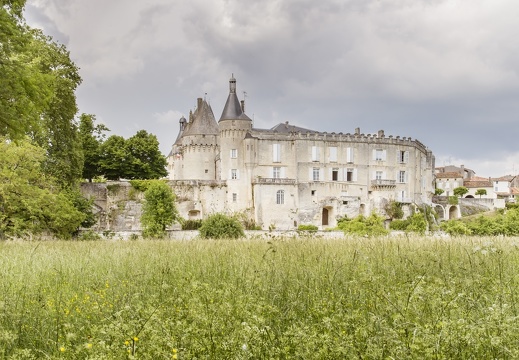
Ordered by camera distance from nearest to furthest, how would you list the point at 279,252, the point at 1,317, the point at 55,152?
1. the point at 1,317
2. the point at 279,252
3. the point at 55,152

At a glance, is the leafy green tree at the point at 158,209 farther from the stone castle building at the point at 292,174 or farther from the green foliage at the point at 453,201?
the green foliage at the point at 453,201

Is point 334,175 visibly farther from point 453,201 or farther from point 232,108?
point 453,201

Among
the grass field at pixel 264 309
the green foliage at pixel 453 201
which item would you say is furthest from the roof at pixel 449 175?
the grass field at pixel 264 309

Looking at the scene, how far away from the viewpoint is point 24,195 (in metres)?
18.8

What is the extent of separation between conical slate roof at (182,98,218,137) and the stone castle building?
1.28 metres

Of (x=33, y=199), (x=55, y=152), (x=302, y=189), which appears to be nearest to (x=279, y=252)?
(x=33, y=199)

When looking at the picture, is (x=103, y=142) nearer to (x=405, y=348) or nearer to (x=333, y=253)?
(x=333, y=253)

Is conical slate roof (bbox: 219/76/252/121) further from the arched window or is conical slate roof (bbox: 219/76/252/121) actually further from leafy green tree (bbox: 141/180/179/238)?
leafy green tree (bbox: 141/180/179/238)

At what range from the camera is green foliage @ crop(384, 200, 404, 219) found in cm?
4200

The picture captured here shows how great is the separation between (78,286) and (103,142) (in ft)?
134

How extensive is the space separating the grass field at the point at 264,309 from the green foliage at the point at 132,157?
38.0m

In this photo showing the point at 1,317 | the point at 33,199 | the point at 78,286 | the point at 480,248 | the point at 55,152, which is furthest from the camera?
the point at 55,152

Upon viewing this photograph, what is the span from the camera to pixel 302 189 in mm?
41531

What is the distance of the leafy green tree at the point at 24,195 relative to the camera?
717 inches
